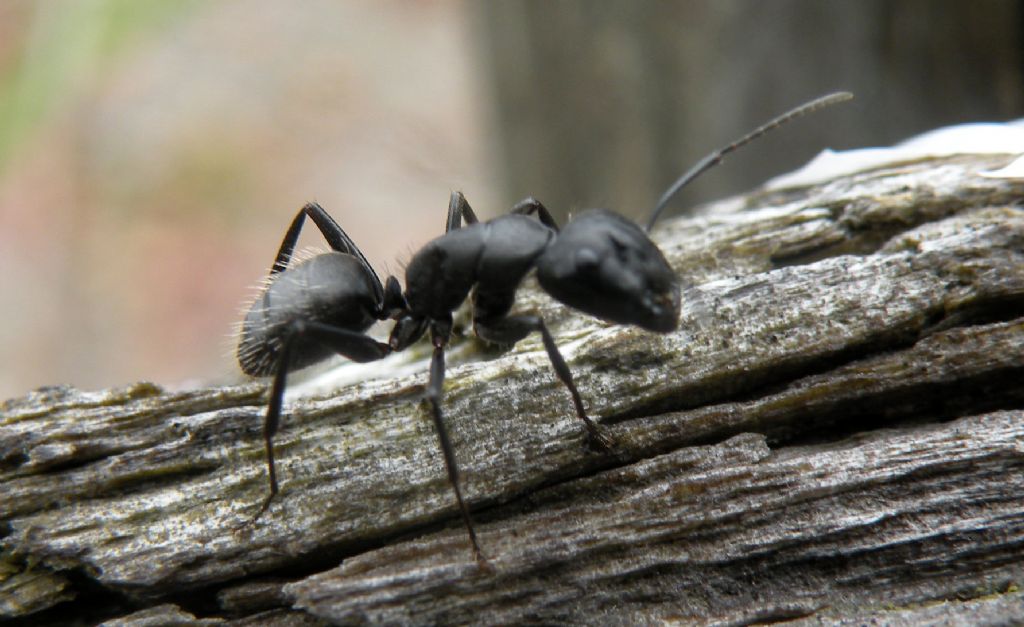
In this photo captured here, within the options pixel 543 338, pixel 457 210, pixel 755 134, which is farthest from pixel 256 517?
pixel 755 134


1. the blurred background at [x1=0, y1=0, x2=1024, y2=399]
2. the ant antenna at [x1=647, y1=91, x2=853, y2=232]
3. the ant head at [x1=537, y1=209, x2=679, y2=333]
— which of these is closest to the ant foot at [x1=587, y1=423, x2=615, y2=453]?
the ant head at [x1=537, y1=209, x2=679, y2=333]

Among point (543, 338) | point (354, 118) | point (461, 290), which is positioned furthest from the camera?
point (354, 118)

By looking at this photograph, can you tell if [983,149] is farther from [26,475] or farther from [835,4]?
[26,475]

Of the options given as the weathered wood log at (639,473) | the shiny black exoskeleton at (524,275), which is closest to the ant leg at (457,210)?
the shiny black exoskeleton at (524,275)

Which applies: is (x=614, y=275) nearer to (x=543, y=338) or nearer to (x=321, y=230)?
(x=543, y=338)

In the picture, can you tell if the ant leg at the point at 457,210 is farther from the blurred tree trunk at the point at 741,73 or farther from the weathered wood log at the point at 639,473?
the weathered wood log at the point at 639,473
